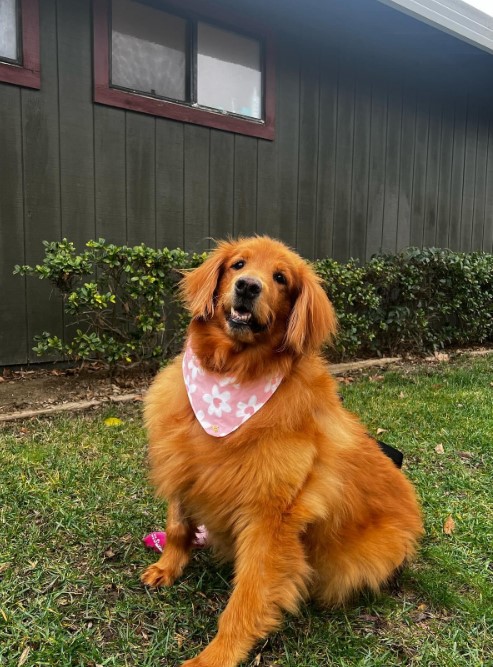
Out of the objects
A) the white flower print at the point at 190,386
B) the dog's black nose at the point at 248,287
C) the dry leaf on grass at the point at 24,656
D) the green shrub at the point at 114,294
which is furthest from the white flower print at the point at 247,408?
the green shrub at the point at 114,294

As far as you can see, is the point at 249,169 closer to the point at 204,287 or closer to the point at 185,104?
the point at 185,104

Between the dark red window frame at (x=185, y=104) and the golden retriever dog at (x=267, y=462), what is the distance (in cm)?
392

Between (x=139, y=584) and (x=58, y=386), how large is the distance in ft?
9.88

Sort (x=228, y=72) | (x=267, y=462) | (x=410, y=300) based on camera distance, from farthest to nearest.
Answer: (x=410, y=300), (x=228, y=72), (x=267, y=462)

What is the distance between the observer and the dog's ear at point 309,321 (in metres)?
2.16

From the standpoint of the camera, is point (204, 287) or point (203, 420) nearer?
point (203, 420)

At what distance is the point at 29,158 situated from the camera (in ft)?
16.7

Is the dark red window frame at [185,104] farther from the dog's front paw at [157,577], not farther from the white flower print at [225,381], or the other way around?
the dog's front paw at [157,577]

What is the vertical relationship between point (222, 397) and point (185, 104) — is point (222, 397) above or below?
below

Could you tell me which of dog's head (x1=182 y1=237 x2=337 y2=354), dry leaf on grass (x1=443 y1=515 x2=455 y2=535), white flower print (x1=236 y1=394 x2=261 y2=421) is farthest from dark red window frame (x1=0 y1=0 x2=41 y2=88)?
dry leaf on grass (x1=443 y1=515 x2=455 y2=535)

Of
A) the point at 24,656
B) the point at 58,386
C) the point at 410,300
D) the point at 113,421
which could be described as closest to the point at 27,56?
the point at 58,386

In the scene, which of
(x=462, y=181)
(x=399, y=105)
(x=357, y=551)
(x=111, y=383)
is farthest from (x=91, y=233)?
(x=462, y=181)

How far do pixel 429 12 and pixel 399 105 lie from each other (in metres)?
2.14

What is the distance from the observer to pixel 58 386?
490 cm
